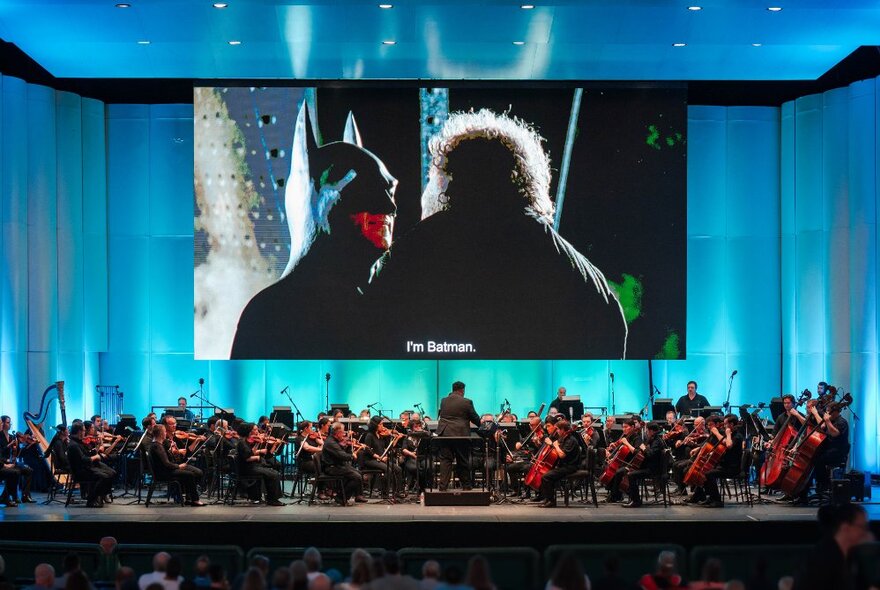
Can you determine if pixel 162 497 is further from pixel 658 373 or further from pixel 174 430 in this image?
pixel 658 373

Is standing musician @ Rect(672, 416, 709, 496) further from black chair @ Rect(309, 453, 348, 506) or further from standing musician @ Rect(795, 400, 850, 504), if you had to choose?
black chair @ Rect(309, 453, 348, 506)

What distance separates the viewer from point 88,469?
14539mm

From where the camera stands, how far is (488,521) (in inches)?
501

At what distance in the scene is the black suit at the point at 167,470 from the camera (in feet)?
47.6

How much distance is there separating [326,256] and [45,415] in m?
5.13

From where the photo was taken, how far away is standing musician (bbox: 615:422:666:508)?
47.9 ft

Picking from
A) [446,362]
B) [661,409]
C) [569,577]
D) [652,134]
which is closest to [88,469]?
[446,362]

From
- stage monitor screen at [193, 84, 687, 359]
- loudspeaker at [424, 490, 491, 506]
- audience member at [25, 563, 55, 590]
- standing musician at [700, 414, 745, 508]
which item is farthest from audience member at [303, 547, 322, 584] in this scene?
stage monitor screen at [193, 84, 687, 359]

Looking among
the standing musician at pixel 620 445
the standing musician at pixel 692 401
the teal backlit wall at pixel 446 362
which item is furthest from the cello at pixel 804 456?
the teal backlit wall at pixel 446 362

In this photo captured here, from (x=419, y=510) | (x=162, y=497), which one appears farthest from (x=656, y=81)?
(x=162, y=497)

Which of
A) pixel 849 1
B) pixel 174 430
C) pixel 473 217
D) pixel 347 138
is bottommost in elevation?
pixel 174 430

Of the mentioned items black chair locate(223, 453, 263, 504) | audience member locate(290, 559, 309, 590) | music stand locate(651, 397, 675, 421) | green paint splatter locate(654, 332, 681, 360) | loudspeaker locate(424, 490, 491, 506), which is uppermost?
green paint splatter locate(654, 332, 681, 360)

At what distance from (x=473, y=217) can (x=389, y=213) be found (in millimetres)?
1422

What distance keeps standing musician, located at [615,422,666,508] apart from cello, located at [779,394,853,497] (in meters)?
1.70
